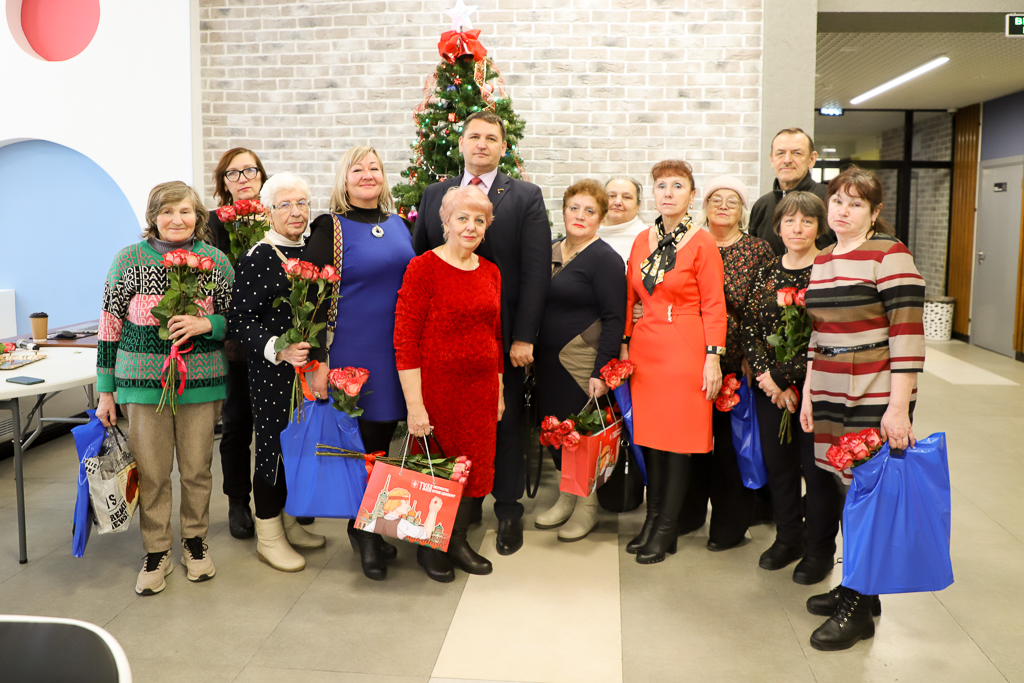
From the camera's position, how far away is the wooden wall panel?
10008mm

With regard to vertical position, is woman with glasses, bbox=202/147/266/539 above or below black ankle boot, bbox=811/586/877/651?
above

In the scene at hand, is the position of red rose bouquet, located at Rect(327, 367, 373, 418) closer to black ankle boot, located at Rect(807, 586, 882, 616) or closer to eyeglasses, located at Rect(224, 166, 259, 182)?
eyeglasses, located at Rect(224, 166, 259, 182)

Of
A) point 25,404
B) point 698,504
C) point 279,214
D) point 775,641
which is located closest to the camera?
point 775,641

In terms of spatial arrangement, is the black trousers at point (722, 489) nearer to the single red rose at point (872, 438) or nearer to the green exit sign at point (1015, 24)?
the single red rose at point (872, 438)

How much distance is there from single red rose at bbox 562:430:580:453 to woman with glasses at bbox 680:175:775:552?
538 millimetres

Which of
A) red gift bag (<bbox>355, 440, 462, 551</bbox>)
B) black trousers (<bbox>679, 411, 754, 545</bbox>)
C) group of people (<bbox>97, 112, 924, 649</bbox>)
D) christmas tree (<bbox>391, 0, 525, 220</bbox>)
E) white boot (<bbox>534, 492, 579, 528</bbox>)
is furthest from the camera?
christmas tree (<bbox>391, 0, 525, 220</bbox>)

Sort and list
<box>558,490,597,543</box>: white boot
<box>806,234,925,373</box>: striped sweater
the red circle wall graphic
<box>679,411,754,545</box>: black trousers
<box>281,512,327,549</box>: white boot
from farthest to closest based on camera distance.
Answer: the red circle wall graphic
<box>558,490,597,543</box>: white boot
<box>281,512,327,549</box>: white boot
<box>679,411,754,545</box>: black trousers
<box>806,234,925,373</box>: striped sweater

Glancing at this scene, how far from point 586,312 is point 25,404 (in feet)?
11.8

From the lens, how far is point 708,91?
5.37 m

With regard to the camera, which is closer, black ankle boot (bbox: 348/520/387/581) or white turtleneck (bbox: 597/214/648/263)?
black ankle boot (bbox: 348/520/387/581)

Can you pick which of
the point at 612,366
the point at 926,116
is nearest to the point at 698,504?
the point at 612,366

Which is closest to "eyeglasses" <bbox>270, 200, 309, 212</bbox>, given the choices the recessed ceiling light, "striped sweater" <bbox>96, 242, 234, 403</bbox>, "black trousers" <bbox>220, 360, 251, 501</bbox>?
"striped sweater" <bbox>96, 242, 234, 403</bbox>

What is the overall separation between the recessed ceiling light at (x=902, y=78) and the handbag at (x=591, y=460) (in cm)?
650

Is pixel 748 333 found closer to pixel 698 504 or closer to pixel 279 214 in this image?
pixel 698 504
